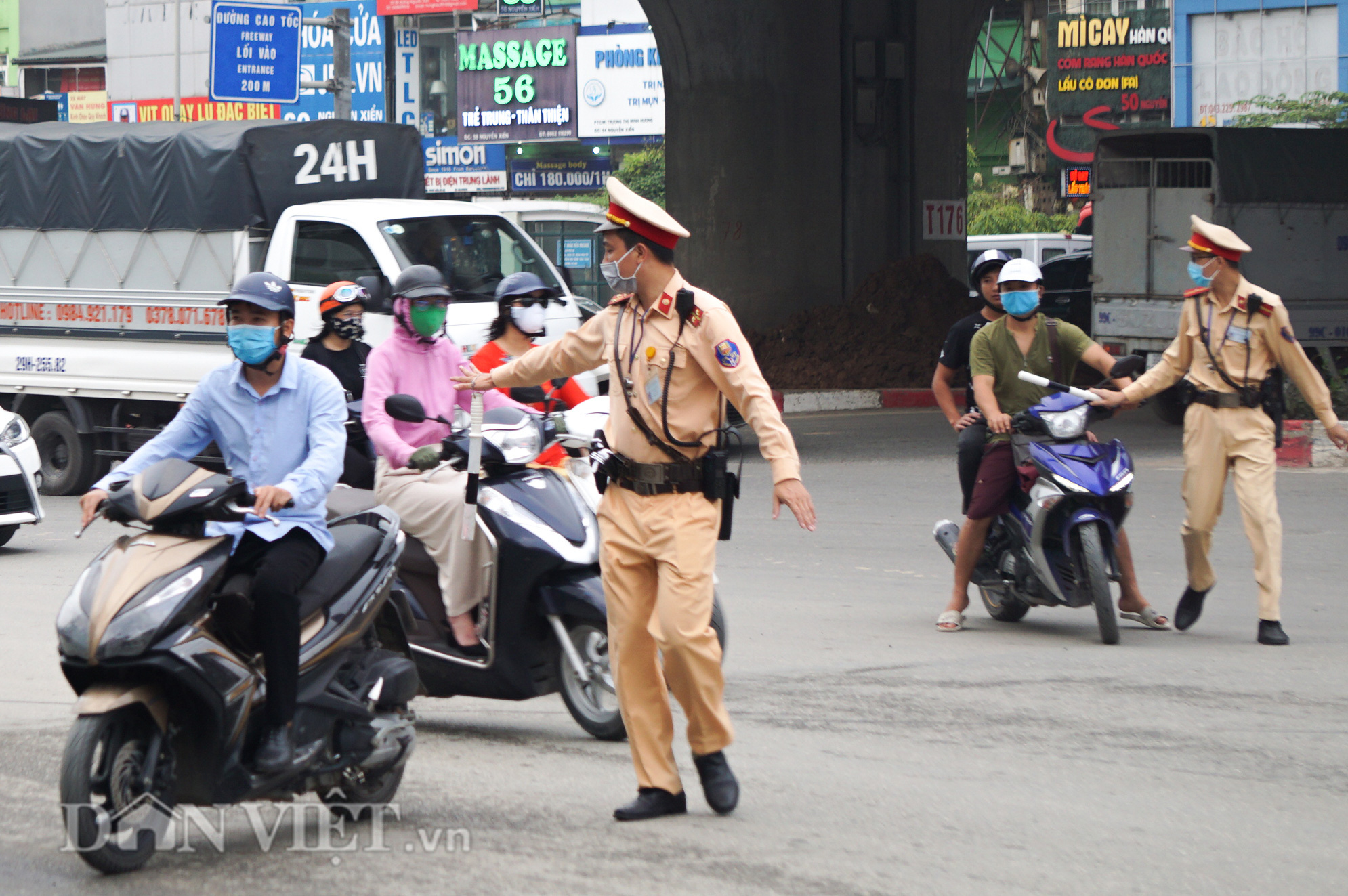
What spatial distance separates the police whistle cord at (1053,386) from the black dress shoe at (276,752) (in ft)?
13.6

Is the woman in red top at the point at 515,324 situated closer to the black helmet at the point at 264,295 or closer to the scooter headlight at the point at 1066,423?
the black helmet at the point at 264,295

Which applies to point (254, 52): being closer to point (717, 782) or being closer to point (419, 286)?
point (419, 286)

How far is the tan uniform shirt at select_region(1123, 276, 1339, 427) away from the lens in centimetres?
766

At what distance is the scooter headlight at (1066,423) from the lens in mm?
7766

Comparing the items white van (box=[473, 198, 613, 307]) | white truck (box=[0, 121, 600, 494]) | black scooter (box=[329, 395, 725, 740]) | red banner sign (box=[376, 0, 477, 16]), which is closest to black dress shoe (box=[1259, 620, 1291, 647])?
black scooter (box=[329, 395, 725, 740])

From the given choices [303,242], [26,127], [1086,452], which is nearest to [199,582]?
[1086,452]

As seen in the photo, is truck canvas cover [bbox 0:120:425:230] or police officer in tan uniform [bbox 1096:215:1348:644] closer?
police officer in tan uniform [bbox 1096:215:1348:644]

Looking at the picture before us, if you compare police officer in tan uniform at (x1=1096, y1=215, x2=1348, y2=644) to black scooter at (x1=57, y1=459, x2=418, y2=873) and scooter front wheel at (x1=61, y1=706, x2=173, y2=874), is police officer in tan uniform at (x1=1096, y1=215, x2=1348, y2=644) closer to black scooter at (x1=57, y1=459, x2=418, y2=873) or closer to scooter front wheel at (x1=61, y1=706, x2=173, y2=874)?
black scooter at (x1=57, y1=459, x2=418, y2=873)

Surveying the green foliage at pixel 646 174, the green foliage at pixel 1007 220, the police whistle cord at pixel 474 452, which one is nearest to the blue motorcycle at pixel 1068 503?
the police whistle cord at pixel 474 452

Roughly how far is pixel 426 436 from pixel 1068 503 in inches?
120

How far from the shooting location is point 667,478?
4.83m

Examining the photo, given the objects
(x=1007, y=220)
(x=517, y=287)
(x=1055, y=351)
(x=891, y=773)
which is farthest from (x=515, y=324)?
(x=1007, y=220)

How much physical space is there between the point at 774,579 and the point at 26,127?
1064cm

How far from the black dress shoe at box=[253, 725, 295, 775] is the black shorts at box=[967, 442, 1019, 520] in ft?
14.1
